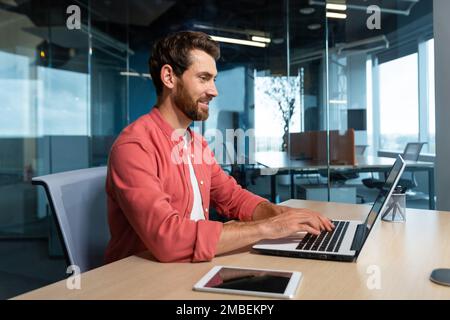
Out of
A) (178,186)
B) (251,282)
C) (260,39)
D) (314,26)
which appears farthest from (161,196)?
(260,39)

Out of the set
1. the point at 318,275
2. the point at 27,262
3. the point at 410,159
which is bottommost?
the point at 27,262

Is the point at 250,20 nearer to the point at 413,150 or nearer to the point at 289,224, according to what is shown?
the point at 413,150

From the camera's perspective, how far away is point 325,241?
1.21 m

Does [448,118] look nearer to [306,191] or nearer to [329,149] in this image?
[329,149]

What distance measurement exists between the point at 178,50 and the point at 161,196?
0.59 m

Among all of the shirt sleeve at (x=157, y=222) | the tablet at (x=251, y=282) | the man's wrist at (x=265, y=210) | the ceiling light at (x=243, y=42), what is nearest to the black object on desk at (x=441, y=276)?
the tablet at (x=251, y=282)

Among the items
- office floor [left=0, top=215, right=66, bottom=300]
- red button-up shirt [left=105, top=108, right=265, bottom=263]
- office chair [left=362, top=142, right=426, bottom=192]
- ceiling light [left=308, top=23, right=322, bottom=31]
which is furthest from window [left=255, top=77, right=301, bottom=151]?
red button-up shirt [left=105, top=108, right=265, bottom=263]

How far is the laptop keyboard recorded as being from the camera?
3.70 feet

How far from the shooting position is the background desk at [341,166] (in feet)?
11.3

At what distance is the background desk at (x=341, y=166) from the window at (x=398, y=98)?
17cm

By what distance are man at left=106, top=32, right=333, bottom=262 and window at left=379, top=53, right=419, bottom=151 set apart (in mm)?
2230

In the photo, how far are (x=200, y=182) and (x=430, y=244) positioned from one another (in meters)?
0.76
